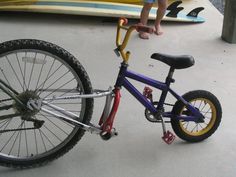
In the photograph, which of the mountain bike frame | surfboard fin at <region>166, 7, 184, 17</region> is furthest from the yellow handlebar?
surfboard fin at <region>166, 7, 184, 17</region>

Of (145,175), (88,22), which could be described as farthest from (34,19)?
(145,175)

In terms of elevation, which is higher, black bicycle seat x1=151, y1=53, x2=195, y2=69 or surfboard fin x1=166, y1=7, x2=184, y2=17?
black bicycle seat x1=151, y1=53, x2=195, y2=69

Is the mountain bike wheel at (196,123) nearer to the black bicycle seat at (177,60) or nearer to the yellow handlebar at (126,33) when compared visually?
the black bicycle seat at (177,60)

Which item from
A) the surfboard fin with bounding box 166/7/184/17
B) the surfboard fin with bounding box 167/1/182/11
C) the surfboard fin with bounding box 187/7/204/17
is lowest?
the surfboard fin with bounding box 187/7/204/17

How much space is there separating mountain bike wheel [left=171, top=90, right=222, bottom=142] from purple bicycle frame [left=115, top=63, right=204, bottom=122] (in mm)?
33

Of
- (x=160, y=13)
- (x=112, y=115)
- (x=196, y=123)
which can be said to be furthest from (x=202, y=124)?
(x=160, y=13)

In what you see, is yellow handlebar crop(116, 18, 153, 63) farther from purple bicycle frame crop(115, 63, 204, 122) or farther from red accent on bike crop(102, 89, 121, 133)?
red accent on bike crop(102, 89, 121, 133)

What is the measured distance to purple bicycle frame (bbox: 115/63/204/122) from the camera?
7.04ft

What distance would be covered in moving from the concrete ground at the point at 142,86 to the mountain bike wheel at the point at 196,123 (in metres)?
0.06

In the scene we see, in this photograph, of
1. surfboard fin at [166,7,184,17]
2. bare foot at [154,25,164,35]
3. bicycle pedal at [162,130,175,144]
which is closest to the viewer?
bicycle pedal at [162,130,175,144]

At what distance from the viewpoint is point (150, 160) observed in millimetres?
2336

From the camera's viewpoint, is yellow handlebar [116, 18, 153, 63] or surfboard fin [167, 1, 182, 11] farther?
surfboard fin [167, 1, 182, 11]

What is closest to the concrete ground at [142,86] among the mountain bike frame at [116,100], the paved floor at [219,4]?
the mountain bike frame at [116,100]

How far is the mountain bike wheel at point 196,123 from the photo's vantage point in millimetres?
2375
